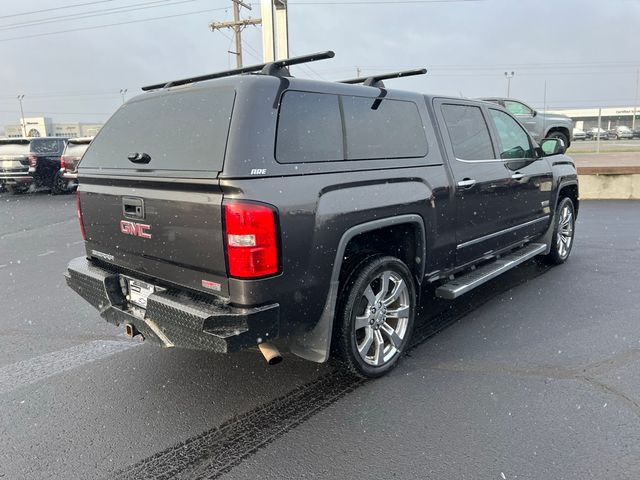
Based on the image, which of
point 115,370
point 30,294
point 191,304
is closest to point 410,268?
point 191,304

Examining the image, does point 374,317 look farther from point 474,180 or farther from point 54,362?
point 54,362

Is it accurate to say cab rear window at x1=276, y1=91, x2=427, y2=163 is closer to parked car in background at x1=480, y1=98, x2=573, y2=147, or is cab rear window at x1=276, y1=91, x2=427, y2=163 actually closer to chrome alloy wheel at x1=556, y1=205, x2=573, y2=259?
chrome alloy wheel at x1=556, y1=205, x2=573, y2=259

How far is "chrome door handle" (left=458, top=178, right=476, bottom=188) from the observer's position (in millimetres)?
4164

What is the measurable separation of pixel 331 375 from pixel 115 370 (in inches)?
62.7

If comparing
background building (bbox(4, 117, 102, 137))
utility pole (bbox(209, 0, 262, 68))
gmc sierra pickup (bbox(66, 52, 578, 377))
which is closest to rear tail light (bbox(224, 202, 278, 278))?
gmc sierra pickup (bbox(66, 52, 578, 377))

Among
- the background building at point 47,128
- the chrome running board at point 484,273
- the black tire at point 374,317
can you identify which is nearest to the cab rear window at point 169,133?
the black tire at point 374,317

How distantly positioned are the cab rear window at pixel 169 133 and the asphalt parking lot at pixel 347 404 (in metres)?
1.50

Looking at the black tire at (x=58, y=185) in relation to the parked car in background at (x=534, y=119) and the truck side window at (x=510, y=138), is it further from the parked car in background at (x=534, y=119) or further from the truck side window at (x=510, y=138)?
the truck side window at (x=510, y=138)

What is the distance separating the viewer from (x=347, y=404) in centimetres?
319

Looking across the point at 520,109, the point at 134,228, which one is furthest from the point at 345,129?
the point at 520,109

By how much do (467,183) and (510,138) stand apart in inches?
52.6

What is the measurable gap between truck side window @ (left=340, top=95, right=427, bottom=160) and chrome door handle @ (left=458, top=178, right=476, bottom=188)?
1.53 feet

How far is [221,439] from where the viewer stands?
285 centimetres

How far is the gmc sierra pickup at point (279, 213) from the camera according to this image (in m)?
2.76
